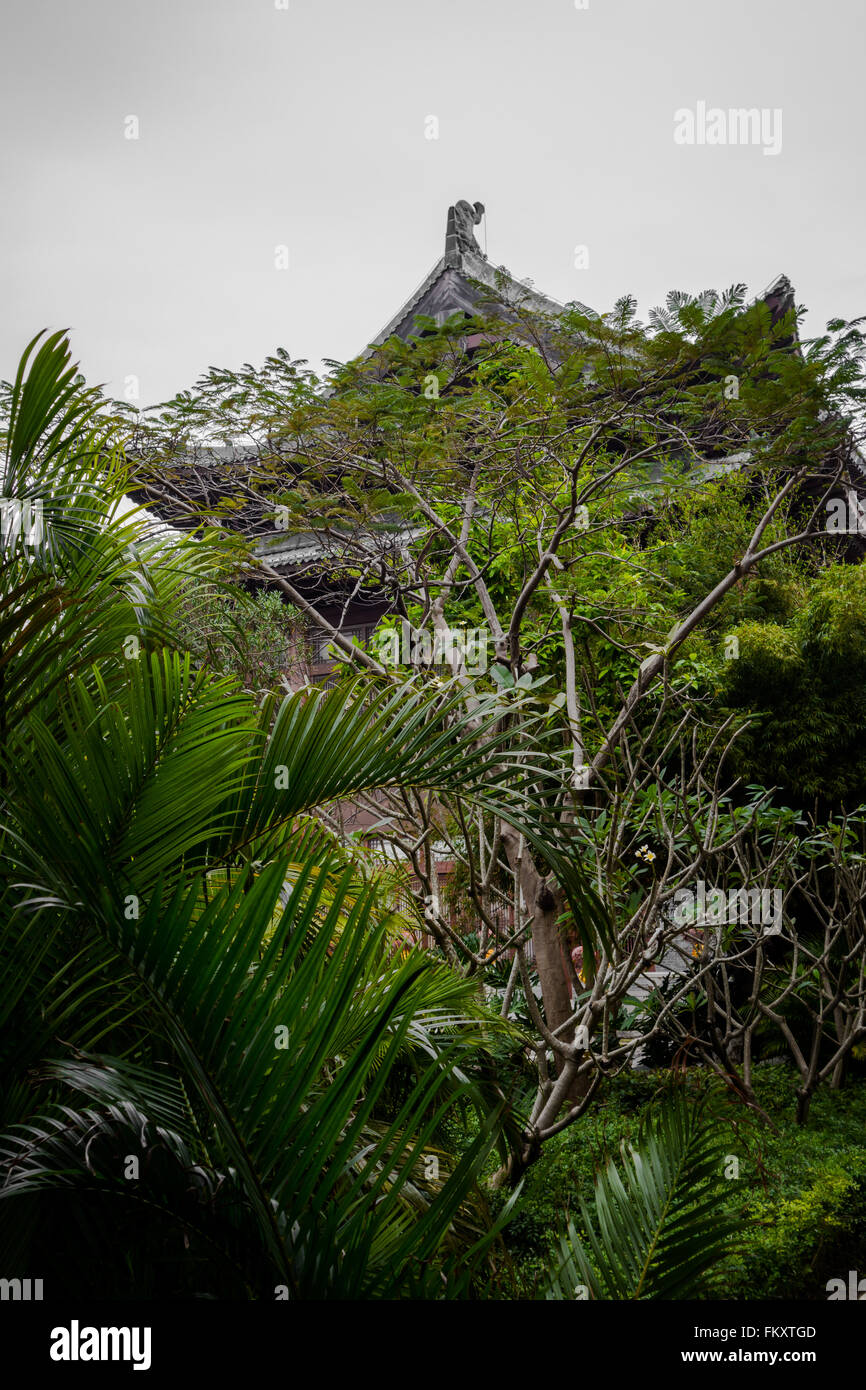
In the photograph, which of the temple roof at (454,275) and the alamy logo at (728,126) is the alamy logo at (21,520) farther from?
the temple roof at (454,275)

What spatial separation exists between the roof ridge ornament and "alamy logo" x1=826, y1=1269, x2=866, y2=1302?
7.85 m

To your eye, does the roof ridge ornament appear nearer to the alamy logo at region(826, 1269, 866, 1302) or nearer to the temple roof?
the temple roof

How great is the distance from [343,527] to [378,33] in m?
2.61

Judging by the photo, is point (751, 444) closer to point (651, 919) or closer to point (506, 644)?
point (506, 644)

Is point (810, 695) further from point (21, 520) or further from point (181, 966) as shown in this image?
point (181, 966)

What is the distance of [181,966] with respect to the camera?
1377 millimetres

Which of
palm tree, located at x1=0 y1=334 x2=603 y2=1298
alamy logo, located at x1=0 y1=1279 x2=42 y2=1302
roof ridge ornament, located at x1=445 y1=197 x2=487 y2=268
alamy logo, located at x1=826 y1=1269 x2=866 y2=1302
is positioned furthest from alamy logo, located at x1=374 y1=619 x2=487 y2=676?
roof ridge ornament, located at x1=445 y1=197 x2=487 y2=268

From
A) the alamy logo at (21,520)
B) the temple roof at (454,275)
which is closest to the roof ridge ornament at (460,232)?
the temple roof at (454,275)
